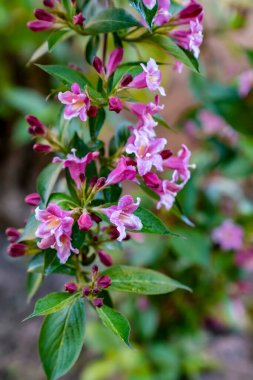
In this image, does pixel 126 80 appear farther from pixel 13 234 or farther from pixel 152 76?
pixel 13 234

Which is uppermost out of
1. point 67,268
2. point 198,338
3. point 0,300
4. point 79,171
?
point 79,171

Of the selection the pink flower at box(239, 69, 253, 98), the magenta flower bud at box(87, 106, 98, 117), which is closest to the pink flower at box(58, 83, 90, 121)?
the magenta flower bud at box(87, 106, 98, 117)

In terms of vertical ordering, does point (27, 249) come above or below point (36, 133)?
below

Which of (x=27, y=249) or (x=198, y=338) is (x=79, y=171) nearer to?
(x=27, y=249)

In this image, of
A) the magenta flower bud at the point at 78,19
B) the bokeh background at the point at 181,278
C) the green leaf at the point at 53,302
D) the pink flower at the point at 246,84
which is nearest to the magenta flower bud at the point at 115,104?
the magenta flower bud at the point at 78,19

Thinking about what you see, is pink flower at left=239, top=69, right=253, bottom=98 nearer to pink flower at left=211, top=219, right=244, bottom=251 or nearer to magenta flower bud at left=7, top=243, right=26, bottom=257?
pink flower at left=211, top=219, right=244, bottom=251

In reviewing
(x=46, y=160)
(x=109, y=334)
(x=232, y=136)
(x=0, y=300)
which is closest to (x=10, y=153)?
(x=46, y=160)
